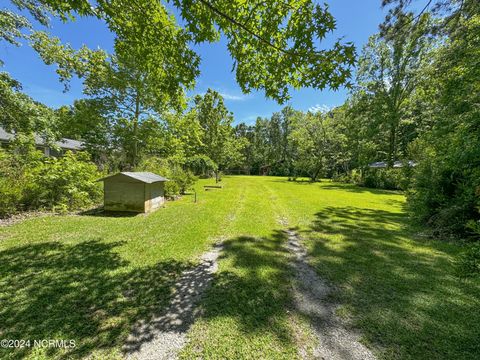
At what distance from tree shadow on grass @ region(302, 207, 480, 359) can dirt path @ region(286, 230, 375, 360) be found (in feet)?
0.64

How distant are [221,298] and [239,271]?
85 cm

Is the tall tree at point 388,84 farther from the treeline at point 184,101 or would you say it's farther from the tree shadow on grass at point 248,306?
the tree shadow on grass at point 248,306

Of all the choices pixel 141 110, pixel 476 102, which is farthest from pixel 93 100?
pixel 476 102

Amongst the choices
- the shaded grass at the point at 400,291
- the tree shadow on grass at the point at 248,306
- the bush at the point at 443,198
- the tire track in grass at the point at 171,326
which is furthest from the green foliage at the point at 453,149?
the tire track in grass at the point at 171,326

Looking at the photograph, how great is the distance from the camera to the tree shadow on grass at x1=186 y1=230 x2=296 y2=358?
2195 mm

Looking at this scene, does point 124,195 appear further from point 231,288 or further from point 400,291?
point 400,291

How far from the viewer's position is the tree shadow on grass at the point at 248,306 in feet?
7.20

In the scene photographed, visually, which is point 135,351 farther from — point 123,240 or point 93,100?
point 93,100

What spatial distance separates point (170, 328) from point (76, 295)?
1567mm

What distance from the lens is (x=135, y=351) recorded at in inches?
81.6

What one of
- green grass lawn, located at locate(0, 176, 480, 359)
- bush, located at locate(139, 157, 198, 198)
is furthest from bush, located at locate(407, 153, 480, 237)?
bush, located at locate(139, 157, 198, 198)

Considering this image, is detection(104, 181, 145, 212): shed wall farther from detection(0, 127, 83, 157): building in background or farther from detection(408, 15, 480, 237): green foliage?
detection(408, 15, 480, 237): green foliage

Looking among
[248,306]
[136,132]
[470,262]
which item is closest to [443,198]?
[470,262]

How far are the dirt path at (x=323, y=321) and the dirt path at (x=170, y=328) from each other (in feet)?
4.62
